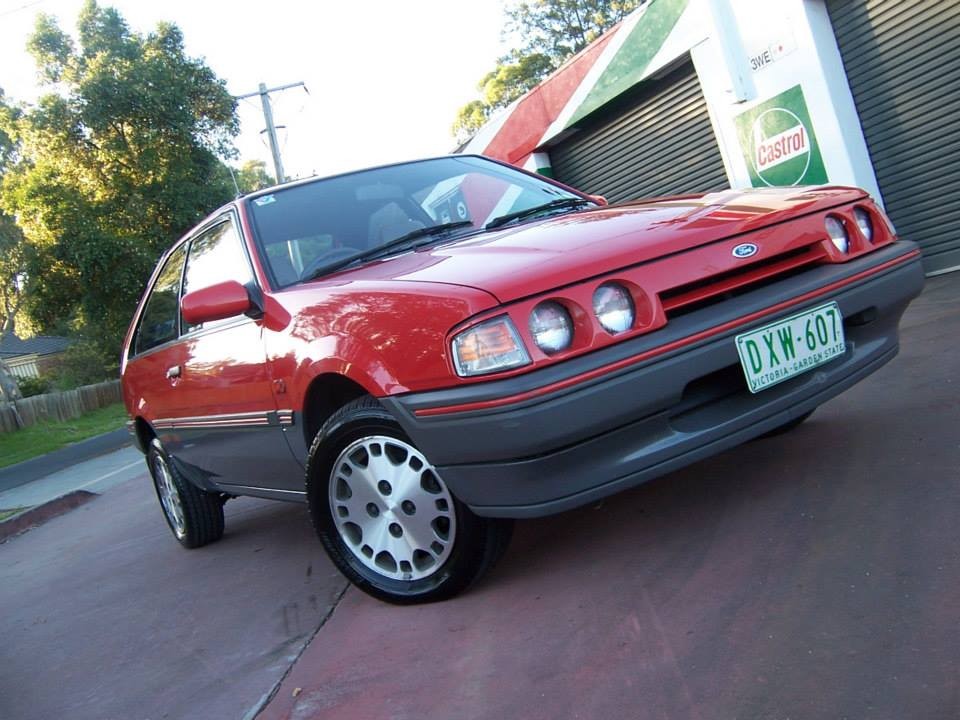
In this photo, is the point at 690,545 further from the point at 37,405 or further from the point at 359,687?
the point at 37,405

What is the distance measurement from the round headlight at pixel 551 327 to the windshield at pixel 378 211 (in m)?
1.08

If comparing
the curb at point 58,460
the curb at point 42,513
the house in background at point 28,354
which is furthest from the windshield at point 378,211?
the house in background at point 28,354

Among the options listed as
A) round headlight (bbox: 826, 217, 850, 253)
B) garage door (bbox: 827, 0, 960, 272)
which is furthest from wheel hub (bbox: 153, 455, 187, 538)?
garage door (bbox: 827, 0, 960, 272)

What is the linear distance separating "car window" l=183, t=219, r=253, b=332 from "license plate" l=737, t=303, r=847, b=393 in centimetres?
192

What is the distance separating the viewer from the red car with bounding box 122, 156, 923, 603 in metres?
2.56

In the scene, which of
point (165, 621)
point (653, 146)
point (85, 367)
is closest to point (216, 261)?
point (165, 621)

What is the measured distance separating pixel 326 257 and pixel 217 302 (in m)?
0.47

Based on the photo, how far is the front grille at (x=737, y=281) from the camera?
8.96ft

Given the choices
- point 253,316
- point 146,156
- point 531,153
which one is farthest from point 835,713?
point 146,156

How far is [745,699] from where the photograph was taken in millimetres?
2070

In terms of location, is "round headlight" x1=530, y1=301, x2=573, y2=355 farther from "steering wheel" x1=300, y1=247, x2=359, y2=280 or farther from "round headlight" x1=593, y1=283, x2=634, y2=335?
"steering wheel" x1=300, y1=247, x2=359, y2=280

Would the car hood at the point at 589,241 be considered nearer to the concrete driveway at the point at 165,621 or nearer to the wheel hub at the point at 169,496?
the concrete driveway at the point at 165,621

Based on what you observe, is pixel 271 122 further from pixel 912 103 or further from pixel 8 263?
pixel 912 103

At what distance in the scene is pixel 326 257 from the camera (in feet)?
11.8
